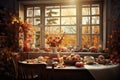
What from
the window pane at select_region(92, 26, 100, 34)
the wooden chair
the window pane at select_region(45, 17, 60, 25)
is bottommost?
the wooden chair

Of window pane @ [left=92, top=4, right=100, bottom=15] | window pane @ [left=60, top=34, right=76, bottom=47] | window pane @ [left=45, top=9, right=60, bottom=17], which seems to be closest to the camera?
window pane @ [left=92, top=4, right=100, bottom=15]

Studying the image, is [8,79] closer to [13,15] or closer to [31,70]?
[13,15]

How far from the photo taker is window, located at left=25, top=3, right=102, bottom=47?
5.66 m

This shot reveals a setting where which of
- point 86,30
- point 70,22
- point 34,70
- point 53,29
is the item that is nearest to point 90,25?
point 86,30

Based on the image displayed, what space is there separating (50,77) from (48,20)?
8.23 ft

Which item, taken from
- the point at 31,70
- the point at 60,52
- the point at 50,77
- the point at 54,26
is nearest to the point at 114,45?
the point at 60,52

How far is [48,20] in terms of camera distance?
5898 millimetres

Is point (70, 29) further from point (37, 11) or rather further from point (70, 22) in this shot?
point (37, 11)

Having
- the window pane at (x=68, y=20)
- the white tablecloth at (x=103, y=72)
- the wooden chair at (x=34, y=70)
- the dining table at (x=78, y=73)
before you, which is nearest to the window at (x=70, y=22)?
the window pane at (x=68, y=20)

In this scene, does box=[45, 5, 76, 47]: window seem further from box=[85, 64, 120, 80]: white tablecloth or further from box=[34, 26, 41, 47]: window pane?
box=[85, 64, 120, 80]: white tablecloth

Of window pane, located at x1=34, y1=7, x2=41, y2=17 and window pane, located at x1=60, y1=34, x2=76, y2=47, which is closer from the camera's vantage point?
window pane, located at x1=60, y1=34, x2=76, y2=47

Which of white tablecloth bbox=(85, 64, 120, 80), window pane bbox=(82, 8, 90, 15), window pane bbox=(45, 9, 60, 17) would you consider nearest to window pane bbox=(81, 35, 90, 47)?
window pane bbox=(82, 8, 90, 15)

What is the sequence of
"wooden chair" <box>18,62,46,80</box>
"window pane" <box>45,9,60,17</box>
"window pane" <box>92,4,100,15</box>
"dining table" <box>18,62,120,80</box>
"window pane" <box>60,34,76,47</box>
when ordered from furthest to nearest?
1. "window pane" <box>45,9,60,17</box>
2. "window pane" <box>60,34,76,47</box>
3. "window pane" <box>92,4,100,15</box>
4. "dining table" <box>18,62,120,80</box>
5. "wooden chair" <box>18,62,46,80</box>

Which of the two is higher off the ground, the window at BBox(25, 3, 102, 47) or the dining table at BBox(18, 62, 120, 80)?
the window at BBox(25, 3, 102, 47)
